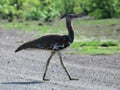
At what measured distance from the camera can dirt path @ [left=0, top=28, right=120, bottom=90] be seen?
12977mm

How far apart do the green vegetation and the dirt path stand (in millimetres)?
39622

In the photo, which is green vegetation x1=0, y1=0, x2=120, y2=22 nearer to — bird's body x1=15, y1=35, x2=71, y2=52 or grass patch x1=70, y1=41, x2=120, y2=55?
grass patch x1=70, y1=41, x2=120, y2=55

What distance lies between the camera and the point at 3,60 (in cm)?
1938

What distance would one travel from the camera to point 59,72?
15898mm

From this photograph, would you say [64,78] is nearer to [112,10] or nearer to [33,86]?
[33,86]

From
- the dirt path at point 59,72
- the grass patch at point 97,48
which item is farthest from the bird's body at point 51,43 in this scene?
the grass patch at point 97,48

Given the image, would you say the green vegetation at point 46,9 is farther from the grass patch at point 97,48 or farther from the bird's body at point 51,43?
the bird's body at point 51,43

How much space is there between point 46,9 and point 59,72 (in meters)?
52.8

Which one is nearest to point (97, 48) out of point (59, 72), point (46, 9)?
point (59, 72)

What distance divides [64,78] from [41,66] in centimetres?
Answer: 323

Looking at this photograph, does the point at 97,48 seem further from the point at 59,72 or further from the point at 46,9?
the point at 46,9

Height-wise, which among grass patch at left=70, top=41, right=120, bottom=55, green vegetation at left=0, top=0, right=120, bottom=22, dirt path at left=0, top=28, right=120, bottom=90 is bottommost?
green vegetation at left=0, top=0, right=120, bottom=22

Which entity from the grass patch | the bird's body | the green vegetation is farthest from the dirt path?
the green vegetation

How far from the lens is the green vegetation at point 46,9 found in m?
61.4
